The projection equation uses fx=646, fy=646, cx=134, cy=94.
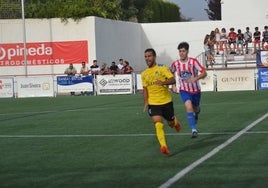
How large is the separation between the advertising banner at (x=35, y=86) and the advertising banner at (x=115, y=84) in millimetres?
2581

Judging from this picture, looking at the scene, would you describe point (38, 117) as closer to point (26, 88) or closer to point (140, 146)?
point (140, 146)

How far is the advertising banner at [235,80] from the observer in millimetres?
31422

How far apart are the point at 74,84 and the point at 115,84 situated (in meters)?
2.15

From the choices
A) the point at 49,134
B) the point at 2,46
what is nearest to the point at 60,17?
the point at 2,46

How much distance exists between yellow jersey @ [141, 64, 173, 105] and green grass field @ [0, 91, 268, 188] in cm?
92

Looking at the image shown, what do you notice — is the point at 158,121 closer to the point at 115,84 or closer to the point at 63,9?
the point at 115,84

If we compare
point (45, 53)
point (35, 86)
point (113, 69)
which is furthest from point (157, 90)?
point (45, 53)

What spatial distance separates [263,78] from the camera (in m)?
31.5

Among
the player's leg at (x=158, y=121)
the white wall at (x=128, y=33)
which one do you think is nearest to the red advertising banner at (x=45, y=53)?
the white wall at (x=128, y=33)

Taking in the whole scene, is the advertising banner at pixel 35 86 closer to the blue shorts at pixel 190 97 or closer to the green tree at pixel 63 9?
the green tree at pixel 63 9

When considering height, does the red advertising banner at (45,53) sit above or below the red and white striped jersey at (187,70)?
above

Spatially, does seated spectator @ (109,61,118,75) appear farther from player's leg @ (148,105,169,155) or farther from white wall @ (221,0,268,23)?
player's leg @ (148,105,169,155)

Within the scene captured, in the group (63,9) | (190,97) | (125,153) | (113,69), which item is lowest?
(125,153)

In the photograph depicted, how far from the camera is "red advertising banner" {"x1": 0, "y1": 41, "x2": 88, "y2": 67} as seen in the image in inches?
1547
